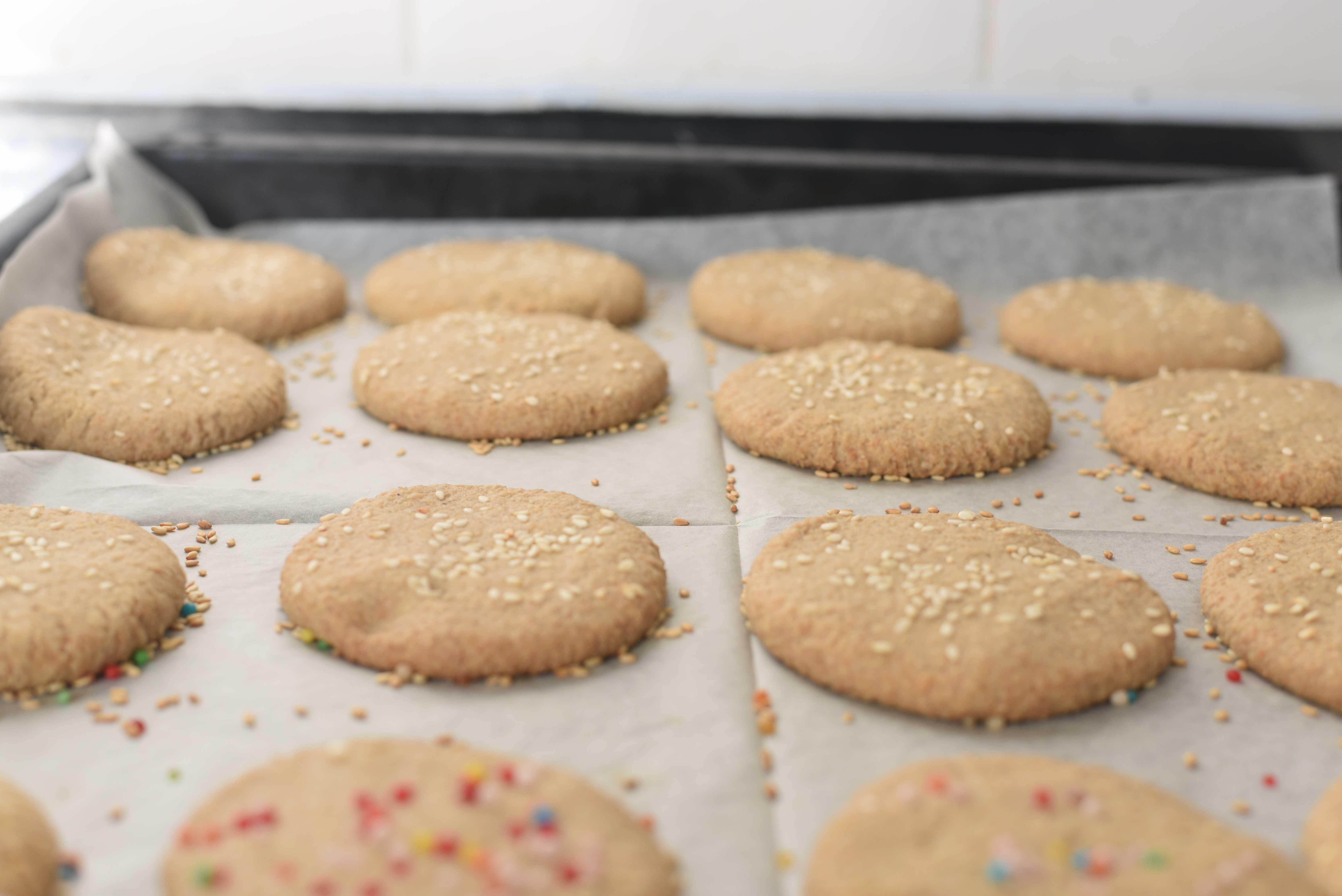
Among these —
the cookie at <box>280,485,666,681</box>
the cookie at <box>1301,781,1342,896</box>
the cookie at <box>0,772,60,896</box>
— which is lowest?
the cookie at <box>1301,781,1342,896</box>

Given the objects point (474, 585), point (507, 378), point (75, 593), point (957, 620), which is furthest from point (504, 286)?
point (957, 620)

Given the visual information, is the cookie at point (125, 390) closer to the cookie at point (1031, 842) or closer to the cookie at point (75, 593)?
the cookie at point (75, 593)

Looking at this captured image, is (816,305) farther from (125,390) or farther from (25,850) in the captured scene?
(25,850)

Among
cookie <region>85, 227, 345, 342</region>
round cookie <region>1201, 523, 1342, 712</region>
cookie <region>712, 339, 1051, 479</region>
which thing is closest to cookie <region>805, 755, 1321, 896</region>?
round cookie <region>1201, 523, 1342, 712</region>

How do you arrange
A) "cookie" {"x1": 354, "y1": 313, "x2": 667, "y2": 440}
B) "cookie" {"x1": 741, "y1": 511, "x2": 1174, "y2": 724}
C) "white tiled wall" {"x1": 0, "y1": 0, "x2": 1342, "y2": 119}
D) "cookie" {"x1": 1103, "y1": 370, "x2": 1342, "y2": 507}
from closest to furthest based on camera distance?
"cookie" {"x1": 741, "y1": 511, "x2": 1174, "y2": 724} < "cookie" {"x1": 1103, "y1": 370, "x2": 1342, "y2": 507} < "cookie" {"x1": 354, "y1": 313, "x2": 667, "y2": 440} < "white tiled wall" {"x1": 0, "y1": 0, "x2": 1342, "y2": 119}

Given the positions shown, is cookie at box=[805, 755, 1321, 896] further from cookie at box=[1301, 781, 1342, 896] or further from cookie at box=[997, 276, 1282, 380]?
cookie at box=[997, 276, 1282, 380]

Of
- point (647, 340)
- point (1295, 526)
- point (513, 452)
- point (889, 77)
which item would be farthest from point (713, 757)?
point (889, 77)

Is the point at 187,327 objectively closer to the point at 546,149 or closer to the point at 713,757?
the point at 546,149
